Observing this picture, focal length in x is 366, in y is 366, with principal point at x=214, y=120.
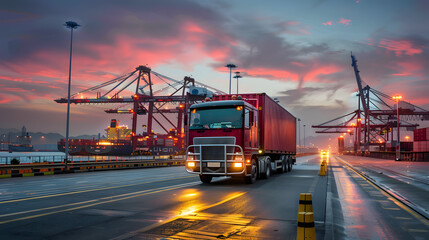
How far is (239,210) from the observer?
9422 mm

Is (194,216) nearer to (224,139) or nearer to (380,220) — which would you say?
(380,220)

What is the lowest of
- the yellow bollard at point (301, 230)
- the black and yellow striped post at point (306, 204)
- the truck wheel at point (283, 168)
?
the truck wheel at point (283, 168)

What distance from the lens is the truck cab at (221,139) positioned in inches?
589

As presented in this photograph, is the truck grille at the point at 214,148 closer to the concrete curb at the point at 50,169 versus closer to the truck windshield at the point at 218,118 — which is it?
the truck windshield at the point at 218,118

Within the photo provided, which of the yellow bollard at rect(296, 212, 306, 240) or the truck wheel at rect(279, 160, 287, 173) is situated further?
the truck wheel at rect(279, 160, 287, 173)

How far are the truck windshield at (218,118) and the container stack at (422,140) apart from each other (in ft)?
→ 219

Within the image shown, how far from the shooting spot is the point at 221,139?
49.7 feet

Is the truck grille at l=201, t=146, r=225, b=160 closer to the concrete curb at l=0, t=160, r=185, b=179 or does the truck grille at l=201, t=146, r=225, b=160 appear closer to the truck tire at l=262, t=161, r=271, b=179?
the truck tire at l=262, t=161, r=271, b=179

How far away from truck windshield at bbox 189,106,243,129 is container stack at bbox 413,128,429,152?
66.8 meters

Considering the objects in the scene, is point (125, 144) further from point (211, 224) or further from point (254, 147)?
point (211, 224)

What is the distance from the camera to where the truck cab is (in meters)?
15.0

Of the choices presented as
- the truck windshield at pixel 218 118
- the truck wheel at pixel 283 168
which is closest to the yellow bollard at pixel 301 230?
the truck windshield at pixel 218 118

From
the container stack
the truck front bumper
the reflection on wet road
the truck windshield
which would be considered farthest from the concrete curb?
the container stack

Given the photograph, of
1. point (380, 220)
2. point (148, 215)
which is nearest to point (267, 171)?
point (380, 220)
